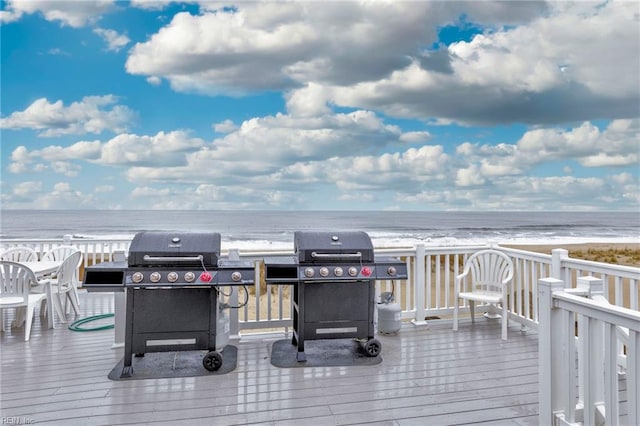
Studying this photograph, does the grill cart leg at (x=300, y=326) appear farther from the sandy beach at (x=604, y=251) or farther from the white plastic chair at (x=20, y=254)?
the sandy beach at (x=604, y=251)

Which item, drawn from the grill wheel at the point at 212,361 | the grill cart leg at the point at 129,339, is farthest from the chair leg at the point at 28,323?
the grill wheel at the point at 212,361

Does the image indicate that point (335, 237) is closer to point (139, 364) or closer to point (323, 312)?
point (323, 312)

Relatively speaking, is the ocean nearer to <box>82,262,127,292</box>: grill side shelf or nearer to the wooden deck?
the wooden deck

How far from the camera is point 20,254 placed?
6.11 m

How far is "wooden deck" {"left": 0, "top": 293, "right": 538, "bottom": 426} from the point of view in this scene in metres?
2.60

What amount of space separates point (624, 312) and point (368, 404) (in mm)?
1661

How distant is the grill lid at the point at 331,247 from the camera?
3596 mm

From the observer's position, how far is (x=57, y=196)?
29.2 meters

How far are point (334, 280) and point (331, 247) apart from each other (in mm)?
282

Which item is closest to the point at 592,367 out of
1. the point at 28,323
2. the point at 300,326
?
the point at 300,326

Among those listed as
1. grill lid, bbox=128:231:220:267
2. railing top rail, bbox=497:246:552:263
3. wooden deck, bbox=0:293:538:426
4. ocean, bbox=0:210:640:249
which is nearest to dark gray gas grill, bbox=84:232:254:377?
grill lid, bbox=128:231:220:267

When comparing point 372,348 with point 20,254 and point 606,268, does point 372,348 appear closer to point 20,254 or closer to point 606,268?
point 606,268

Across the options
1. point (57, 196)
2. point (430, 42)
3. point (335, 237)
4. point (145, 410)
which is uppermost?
point (430, 42)

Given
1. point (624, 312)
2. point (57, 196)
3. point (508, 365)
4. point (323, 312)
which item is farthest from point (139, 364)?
point (57, 196)
